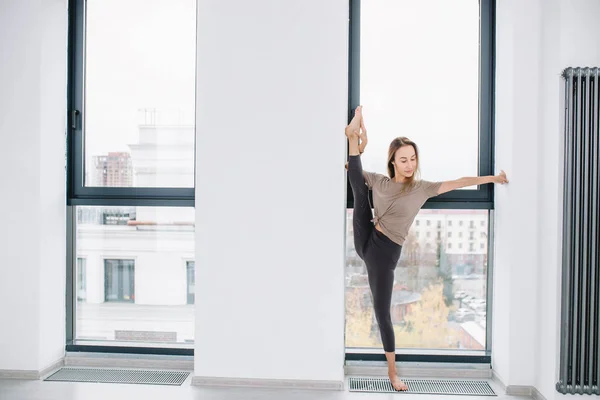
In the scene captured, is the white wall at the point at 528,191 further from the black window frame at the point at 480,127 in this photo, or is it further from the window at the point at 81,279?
the window at the point at 81,279

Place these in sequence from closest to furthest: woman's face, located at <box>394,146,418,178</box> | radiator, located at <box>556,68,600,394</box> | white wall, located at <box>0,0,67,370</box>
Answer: radiator, located at <box>556,68,600,394</box> < woman's face, located at <box>394,146,418,178</box> < white wall, located at <box>0,0,67,370</box>

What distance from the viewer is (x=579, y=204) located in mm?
2357

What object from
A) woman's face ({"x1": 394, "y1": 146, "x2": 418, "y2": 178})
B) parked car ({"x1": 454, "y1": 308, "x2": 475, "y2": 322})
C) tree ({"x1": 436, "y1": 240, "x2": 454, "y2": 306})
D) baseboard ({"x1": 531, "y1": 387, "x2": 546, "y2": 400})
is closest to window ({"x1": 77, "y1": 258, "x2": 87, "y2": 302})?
woman's face ({"x1": 394, "y1": 146, "x2": 418, "y2": 178})

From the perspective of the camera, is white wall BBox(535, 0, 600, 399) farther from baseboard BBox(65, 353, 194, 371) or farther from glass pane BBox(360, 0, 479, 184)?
baseboard BBox(65, 353, 194, 371)

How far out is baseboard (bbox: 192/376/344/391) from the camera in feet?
9.05

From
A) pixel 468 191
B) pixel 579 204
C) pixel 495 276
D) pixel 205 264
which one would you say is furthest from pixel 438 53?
pixel 205 264

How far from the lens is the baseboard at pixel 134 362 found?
3.08 metres

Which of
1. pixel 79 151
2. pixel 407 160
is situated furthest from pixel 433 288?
pixel 79 151

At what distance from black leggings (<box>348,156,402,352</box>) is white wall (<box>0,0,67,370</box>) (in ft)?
6.43

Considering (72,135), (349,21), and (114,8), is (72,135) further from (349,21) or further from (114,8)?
(349,21)

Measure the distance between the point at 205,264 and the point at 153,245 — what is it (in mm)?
567

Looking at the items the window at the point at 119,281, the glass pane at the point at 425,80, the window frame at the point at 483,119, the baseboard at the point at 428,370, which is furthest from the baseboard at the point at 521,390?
the window at the point at 119,281

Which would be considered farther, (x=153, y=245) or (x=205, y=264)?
(x=153, y=245)

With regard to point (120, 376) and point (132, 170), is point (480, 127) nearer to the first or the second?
point (132, 170)
